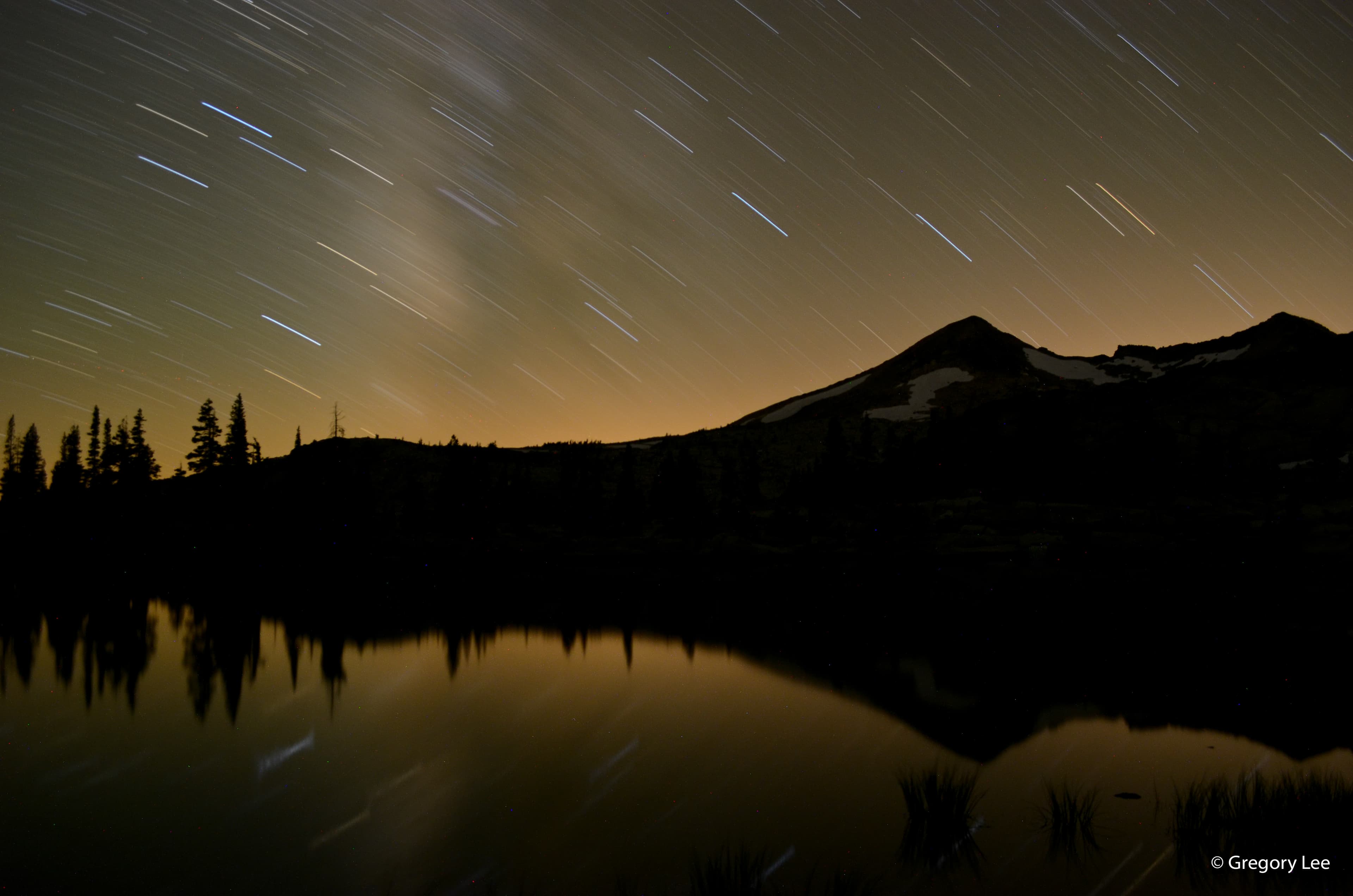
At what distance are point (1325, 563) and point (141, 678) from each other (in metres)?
59.0

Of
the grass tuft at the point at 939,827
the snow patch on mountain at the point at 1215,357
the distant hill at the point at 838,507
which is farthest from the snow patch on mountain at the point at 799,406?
the grass tuft at the point at 939,827

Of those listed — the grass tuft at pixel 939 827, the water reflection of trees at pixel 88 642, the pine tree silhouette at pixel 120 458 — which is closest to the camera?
the grass tuft at pixel 939 827

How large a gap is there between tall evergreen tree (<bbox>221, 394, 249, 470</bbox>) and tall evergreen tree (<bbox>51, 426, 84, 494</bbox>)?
17.7 m

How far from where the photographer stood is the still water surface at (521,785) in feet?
37.7

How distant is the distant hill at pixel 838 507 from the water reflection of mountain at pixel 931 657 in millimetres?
13150

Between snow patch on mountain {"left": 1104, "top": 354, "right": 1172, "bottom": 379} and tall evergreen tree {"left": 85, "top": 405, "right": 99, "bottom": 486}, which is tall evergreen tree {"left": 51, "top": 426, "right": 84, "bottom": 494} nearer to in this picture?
tall evergreen tree {"left": 85, "top": 405, "right": 99, "bottom": 486}

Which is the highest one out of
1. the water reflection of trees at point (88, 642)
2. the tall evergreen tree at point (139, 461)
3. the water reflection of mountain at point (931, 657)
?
the tall evergreen tree at point (139, 461)

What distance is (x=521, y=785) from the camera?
52.7ft

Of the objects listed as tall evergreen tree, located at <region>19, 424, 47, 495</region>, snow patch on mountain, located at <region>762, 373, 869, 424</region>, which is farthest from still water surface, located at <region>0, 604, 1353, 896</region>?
snow patch on mountain, located at <region>762, 373, 869, 424</region>

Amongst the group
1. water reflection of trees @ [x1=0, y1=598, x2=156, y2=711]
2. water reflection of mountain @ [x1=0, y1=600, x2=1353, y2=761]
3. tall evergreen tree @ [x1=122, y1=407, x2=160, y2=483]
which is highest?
tall evergreen tree @ [x1=122, y1=407, x2=160, y2=483]

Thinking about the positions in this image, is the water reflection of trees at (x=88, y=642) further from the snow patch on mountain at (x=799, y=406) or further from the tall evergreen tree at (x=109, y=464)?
the snow patch on mountain at (x=799, y=406)

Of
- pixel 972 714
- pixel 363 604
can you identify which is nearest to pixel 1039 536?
pixel 972 714

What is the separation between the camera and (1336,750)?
17062 millimetres

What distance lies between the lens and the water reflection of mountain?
2080cm
